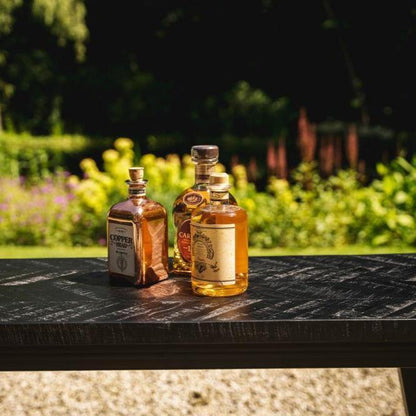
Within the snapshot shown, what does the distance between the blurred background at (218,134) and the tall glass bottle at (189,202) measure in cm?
105

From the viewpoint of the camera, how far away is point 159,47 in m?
11.9

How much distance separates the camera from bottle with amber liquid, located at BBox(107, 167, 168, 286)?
1.89 metres

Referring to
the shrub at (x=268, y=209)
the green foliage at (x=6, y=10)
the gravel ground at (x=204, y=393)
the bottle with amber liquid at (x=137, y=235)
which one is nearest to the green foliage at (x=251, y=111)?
the green foliage at (x=6, y=10)

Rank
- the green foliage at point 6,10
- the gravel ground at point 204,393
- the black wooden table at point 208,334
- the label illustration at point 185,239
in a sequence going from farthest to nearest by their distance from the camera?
1. the green foliage at point 6,10
2. the gravel ground at point 204,393
3. the label illustration at point 185,239
4. the black wooden table at point 208,334

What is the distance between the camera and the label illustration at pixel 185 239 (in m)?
2.01

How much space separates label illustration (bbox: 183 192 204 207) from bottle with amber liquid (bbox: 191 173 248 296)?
0.16 metres

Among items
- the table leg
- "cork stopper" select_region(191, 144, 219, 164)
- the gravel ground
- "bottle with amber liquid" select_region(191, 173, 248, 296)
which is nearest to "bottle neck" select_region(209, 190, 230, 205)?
"bottle with amber liquid" select_region(191, 173, 248, 296)

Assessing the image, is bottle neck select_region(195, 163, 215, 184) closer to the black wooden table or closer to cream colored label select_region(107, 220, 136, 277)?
cream colored label select_region(107, 220, 136, 277)

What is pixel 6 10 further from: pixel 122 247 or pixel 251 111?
pixel 122 247

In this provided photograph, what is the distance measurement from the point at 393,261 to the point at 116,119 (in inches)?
405

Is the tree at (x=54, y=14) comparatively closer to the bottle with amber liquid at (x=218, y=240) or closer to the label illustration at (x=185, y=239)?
the label illustration at (x=185, y=239)

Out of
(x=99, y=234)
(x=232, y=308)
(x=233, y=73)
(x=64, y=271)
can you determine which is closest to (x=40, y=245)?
(x=99, y=234)

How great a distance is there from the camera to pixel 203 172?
1.98 metres

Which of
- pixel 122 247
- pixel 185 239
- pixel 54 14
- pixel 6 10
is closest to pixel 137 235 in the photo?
pixel 122 247
